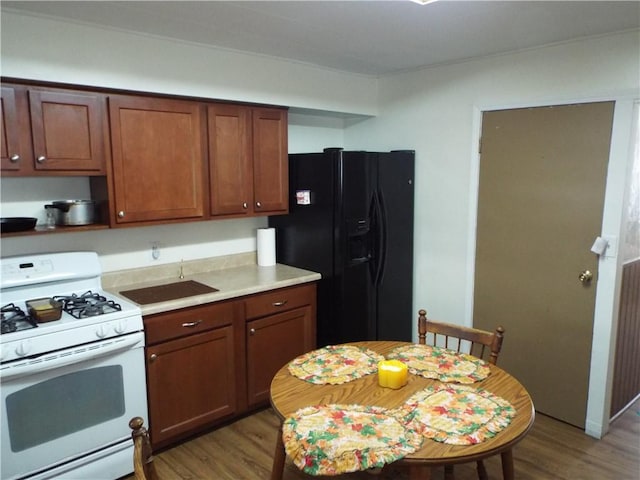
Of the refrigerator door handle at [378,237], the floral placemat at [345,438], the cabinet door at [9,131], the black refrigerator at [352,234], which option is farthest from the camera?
the refrigerator door handle at [378,237]

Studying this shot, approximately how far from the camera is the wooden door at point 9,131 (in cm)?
209

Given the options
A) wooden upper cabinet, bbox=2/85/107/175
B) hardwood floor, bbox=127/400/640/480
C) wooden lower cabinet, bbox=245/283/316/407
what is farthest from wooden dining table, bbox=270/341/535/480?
wooden upper cabinet, bbox=2/85/107/175

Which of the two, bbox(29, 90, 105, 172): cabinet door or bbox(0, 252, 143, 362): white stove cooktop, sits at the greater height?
bbox(29, 90, 105, 172): cabinet door

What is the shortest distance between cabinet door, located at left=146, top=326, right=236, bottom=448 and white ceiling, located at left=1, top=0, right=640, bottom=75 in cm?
164

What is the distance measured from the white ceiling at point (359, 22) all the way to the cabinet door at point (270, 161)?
0.42 meters

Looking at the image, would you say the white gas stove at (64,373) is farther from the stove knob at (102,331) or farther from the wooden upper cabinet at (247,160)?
the wooden upper cabinet at (247,160)

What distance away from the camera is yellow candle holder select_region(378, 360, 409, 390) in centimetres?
174

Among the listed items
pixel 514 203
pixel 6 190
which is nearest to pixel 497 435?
pixel 514 203

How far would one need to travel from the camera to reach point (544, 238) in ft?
9.39

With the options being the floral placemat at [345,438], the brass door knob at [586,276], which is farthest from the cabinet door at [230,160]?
the brass door knob at [586,276]

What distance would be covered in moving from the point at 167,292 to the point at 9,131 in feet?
3.67

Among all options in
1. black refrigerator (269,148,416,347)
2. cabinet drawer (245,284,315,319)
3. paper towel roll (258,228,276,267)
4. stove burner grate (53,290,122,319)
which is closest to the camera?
stove burner grate (53,290,122,319)

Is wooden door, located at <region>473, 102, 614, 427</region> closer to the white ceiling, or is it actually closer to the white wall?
the white wall

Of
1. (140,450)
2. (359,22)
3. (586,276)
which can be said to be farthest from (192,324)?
(586,276)
